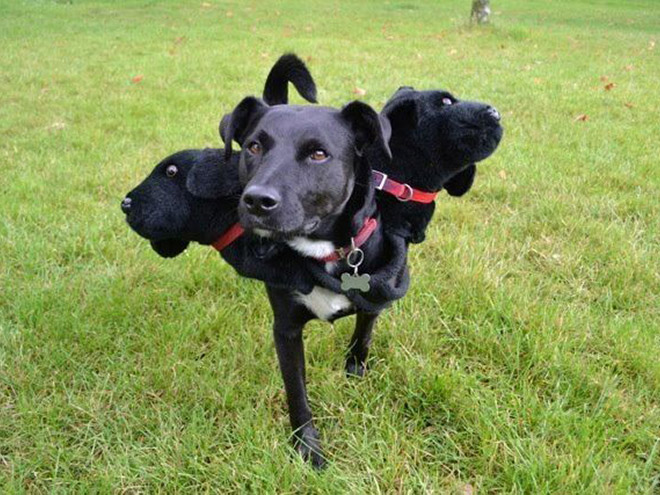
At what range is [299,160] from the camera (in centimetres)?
168

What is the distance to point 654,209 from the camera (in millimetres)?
3771

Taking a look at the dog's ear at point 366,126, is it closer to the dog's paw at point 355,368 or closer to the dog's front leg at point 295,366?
the dog's front leg at point 295,366

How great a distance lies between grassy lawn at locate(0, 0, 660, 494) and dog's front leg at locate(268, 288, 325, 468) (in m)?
0.08

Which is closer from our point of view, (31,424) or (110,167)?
(31,424)

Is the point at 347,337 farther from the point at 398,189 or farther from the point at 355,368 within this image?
the point at 398,189

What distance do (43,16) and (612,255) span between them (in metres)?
14.6

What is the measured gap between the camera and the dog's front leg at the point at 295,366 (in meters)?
1.93

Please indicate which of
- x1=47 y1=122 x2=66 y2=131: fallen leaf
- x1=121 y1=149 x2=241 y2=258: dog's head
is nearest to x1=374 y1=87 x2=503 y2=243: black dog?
x1=121 y1=149 x2=241 y2=258: dog's head

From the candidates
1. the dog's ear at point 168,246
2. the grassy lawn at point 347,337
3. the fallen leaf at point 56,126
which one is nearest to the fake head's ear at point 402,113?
the dog's ear at point 168,246

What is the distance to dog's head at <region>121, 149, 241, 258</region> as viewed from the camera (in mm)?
1828

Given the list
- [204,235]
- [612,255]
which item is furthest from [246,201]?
[612,255]

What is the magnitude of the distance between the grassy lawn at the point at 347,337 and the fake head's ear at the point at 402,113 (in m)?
1.05

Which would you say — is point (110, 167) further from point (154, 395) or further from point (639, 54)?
point (639, 54)

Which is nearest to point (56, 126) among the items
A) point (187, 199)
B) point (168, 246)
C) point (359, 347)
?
point (168, 246)
